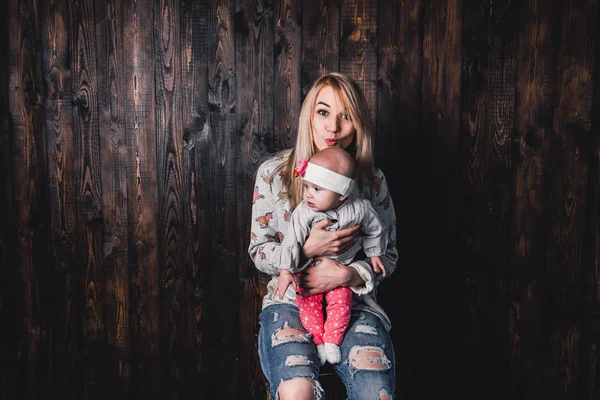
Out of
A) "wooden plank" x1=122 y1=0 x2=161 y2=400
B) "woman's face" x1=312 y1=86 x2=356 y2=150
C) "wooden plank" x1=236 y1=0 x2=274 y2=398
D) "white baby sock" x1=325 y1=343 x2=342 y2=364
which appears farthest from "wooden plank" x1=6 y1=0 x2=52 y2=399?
"white baby sock" x1=325 y1=343 x2=342 y2=364

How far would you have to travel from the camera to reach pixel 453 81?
2139 mm

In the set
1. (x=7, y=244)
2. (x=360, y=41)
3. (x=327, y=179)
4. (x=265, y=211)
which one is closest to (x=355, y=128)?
(x=327, y=179)

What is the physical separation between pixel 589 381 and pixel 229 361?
1.60 metres

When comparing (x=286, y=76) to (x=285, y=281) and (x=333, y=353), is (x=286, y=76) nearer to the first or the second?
(x=285, y=281)

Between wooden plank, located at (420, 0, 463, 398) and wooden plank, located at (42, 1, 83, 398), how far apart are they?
4.85 ft

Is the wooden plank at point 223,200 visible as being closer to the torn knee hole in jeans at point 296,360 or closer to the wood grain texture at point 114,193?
the wood grain texture at point 114,193

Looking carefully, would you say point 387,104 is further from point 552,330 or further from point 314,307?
point 552,330

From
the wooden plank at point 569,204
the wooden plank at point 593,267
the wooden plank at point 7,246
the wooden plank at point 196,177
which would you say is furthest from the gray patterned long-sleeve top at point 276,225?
the wooden plank at point 7,246

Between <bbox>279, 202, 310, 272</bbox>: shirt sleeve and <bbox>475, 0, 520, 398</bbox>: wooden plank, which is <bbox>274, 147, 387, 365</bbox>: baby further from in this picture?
<bbox>475, 0, 520, 398</bbox>: wooden plank

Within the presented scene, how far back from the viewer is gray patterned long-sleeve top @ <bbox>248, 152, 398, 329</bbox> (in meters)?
1.72

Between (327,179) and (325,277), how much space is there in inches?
12.5

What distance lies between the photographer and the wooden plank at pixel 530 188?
2.12m

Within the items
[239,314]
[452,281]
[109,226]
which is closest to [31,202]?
[109,226]

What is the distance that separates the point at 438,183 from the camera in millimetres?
2189
